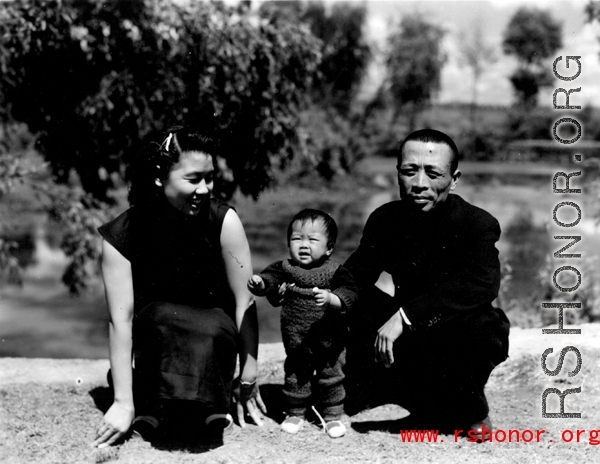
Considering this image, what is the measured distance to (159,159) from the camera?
9.49 feet

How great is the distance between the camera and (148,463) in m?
2.73

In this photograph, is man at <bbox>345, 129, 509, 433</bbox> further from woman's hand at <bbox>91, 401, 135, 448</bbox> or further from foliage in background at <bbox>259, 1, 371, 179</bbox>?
foliage in background at <bbox>259, 1, 371, 179</bbox>

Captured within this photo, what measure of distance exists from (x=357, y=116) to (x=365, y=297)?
21.1 m

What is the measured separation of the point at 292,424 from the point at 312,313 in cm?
50

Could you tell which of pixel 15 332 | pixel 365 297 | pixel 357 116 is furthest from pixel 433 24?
pixel 365 297

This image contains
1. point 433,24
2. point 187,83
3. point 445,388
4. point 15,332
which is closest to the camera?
point 445,388

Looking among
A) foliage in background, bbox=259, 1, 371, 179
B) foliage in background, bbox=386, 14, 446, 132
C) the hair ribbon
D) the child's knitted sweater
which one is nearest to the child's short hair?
the child's knitted sweater

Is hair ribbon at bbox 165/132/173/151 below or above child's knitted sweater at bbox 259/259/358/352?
above

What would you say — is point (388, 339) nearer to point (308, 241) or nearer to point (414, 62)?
point (308, 241)

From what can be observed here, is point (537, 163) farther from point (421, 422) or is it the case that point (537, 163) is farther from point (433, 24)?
point (421, 422)

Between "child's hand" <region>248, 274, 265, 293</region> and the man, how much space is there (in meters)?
0.47

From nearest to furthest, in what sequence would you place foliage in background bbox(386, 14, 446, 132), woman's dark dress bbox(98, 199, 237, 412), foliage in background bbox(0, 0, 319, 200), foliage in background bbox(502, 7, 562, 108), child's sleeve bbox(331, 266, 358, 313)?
woman's dark dress bbox(98, 199, 237, 412)
child's sleeve bbox(331, 266, 358, 313)
foliage in background bbox(0, 0, 319, 200)
foliage in background bbox(386, 14, 446, 132)
foliage in background bbox(502, 7, 562, 108)

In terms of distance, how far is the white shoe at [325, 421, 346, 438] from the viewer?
3041 millimetres

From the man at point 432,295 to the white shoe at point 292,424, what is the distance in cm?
30
